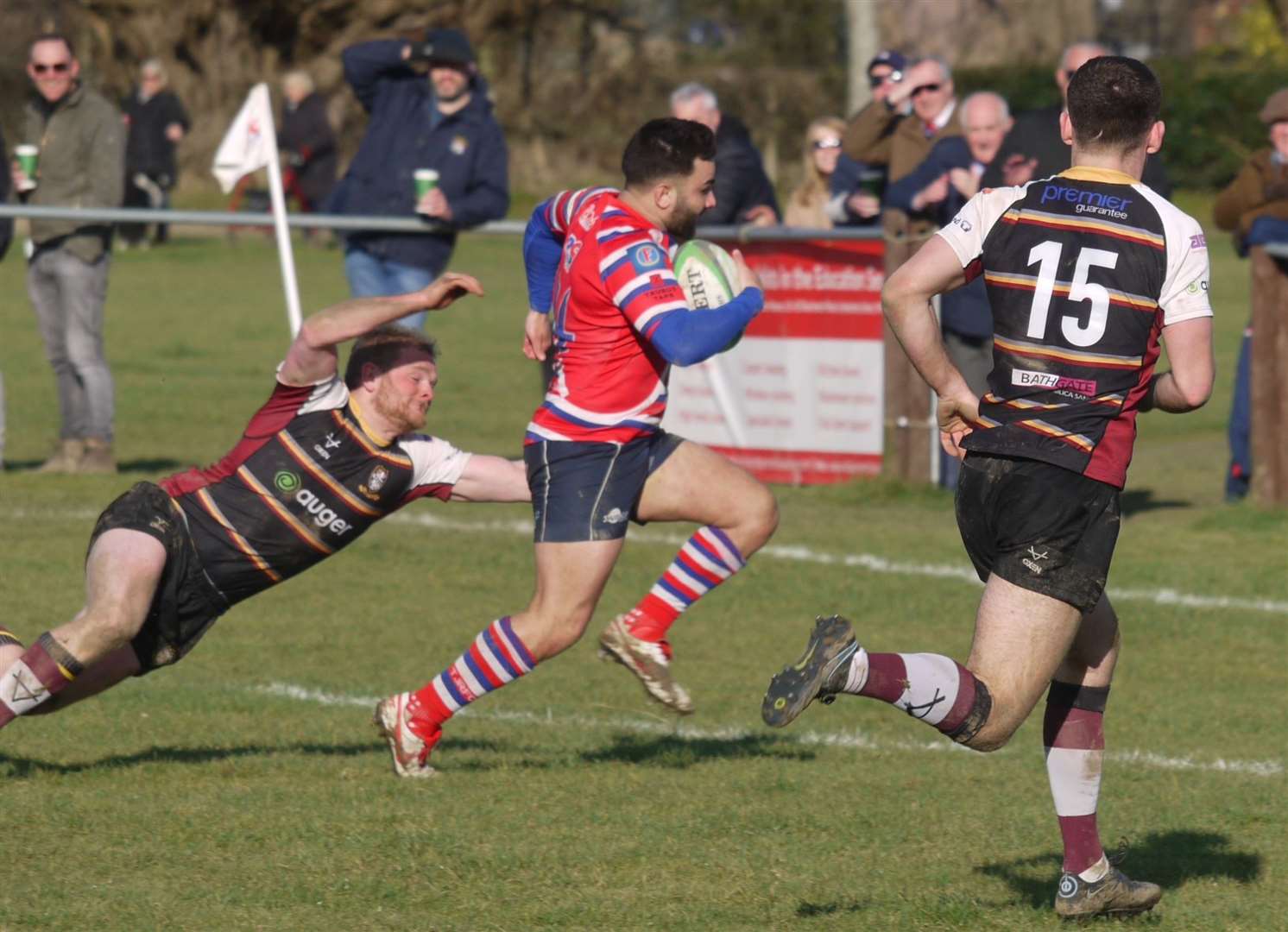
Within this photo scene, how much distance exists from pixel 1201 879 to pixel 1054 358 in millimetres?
1665

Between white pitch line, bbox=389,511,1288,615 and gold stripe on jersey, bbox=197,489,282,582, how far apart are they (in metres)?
4.61

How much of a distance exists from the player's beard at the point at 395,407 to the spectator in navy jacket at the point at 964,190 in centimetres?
574

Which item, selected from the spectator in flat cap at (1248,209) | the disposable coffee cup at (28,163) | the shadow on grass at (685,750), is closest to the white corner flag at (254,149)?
the disposable coffee cup at (28,163)

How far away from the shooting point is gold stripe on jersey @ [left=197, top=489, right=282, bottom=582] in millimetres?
6707

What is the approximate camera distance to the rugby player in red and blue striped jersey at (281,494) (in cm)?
659

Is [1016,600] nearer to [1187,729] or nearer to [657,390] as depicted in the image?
[657,390]

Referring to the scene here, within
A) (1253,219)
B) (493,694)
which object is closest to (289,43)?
(1253,219)

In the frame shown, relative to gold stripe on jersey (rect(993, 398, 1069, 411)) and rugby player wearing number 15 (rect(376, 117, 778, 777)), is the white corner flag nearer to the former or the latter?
rugby player wearing number 15 (rect(376, 117, 778, 777))

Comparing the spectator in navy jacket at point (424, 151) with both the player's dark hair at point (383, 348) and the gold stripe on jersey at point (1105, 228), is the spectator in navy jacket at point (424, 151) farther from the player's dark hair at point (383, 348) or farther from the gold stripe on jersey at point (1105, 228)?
the gold stripe on jersey at point (1105, 228)

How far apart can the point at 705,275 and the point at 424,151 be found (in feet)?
19.0

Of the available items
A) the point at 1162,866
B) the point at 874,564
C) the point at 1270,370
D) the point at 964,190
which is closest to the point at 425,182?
the point at 964,190

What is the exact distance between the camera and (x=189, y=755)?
23.8ft

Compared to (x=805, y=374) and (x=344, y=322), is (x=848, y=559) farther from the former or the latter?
(x=344, y=322)

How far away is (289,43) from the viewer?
1677 inches
